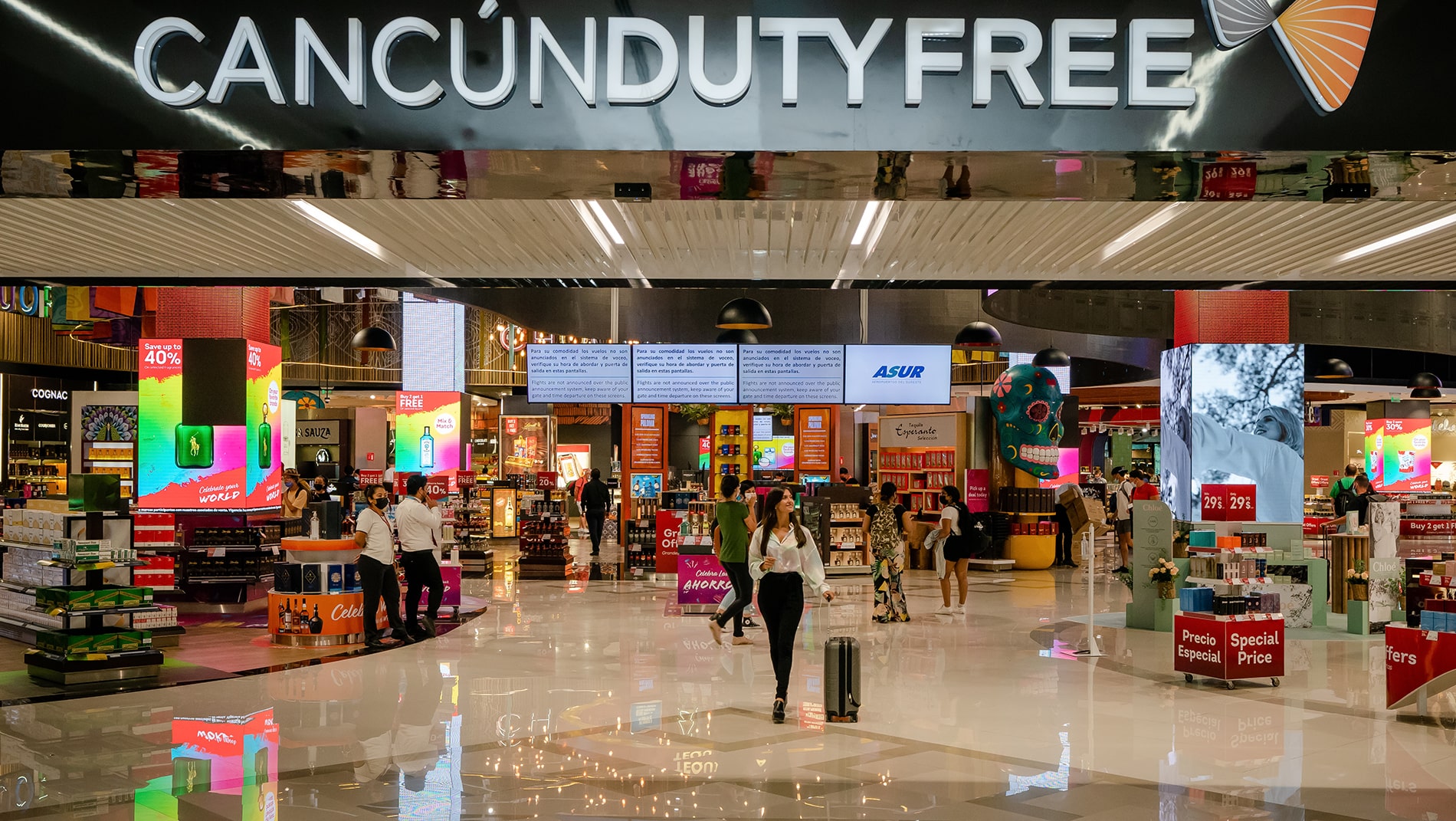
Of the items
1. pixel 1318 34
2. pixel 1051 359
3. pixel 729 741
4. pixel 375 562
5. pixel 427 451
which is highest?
pixel 1051 359

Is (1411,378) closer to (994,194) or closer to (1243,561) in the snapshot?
(1243,561)

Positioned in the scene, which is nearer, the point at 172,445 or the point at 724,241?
the point at 724,241

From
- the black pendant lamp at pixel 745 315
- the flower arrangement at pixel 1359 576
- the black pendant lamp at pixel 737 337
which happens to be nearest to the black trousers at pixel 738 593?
the black pendant lamp at pixel 745 315

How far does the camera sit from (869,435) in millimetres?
25125

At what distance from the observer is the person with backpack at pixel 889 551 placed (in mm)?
11586

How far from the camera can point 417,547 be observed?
405 inches

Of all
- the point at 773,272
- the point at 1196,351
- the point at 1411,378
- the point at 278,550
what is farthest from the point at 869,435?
the point at 773,272

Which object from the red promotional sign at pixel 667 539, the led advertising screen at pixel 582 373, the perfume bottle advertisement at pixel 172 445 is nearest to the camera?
the perfume bottle advertisement at pixel 172 445

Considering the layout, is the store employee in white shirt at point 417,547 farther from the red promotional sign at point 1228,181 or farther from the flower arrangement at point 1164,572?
the red promotional sign at point 1228,181

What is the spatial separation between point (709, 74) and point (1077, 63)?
1.13 meters

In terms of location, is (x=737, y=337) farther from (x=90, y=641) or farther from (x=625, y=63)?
→ (x=625, y=63)

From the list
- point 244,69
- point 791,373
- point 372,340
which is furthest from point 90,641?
point 372,340

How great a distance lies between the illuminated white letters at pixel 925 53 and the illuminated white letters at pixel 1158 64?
531 millimetres

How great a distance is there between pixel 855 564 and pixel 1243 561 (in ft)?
29.2
